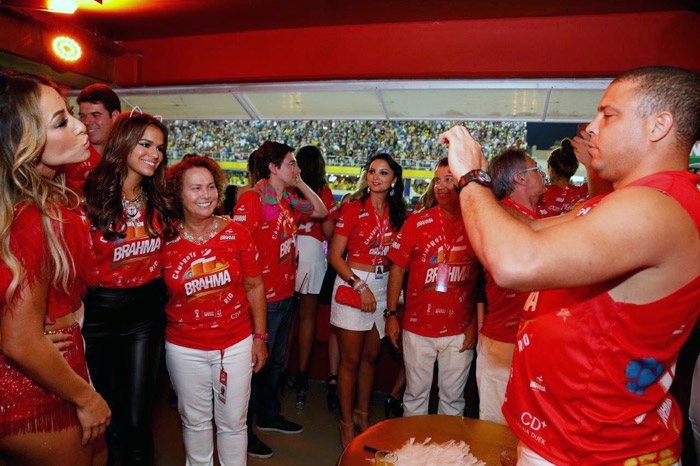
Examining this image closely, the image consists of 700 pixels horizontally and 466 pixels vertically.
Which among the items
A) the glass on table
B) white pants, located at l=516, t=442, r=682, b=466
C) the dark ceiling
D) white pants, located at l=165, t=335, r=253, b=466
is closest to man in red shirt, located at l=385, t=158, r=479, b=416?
white pants, located at l=165, t=335, r=253, b=466

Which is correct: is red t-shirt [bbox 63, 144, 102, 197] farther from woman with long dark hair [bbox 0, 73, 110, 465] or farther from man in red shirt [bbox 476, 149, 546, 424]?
man in red shirt [bbox 476, 149, 546, 424]

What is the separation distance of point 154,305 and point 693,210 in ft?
7.16

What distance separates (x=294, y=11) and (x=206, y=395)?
3.23 meters

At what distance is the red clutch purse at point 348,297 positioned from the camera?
300 cm

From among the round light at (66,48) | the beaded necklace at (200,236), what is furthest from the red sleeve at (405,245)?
the round light at (66,48)

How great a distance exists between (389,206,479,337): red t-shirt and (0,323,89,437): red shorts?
187cm

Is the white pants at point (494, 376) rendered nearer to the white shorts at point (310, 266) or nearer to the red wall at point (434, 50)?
the white shorts at point (310, 266)

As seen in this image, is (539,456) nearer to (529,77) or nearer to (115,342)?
(115,342)

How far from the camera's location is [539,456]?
1.15 meters

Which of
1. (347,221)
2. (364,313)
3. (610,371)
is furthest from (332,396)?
(610,371)

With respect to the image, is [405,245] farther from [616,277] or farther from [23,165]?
[23,165]

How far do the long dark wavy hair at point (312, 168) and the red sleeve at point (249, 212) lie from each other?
40.3 inches

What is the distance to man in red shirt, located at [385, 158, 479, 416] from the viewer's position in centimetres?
274

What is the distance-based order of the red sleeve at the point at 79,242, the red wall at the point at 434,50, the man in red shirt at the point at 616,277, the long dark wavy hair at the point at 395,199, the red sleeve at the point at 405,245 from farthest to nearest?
the red wall at the point at 434,50
the long dark wavy hair at the point at 395,199
the red sleeve at the point at 405,245
the red sleeve at the point at 79,242
the man in red shirt at the point at 616,277
